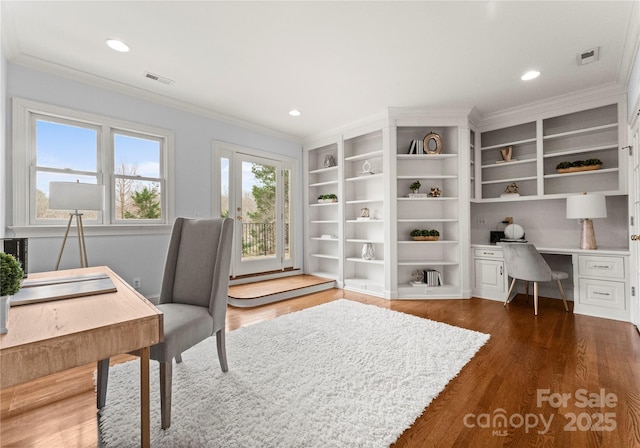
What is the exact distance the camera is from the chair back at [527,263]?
3.41 meters

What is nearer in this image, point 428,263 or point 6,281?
point 6,281

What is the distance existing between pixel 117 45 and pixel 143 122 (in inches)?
44.9

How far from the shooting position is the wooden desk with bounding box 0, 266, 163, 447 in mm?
825

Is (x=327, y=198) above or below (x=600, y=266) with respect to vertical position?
above

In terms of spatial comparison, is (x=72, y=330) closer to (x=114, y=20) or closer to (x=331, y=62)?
(x=114, y=20)

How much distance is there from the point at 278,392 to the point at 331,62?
292cm

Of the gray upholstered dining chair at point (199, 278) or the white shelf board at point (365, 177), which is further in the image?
the white shelf board at point (365, 177)

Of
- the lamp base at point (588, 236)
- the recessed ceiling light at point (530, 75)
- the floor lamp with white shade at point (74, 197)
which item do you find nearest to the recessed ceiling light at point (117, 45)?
the floor lamp with white shade at point (74, 197)

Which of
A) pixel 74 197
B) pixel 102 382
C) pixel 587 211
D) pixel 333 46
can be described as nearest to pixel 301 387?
pixel 102 382

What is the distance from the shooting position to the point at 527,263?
3.47 metres

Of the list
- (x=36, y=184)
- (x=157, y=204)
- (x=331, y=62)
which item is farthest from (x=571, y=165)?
(x=36, y=184)

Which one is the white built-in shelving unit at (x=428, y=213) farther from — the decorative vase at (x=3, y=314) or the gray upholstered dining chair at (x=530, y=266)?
the decorative vase at (x=3, y=314)

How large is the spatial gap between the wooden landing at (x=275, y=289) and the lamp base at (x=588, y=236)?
132 inches

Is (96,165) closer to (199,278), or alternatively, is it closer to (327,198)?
(199,278)
